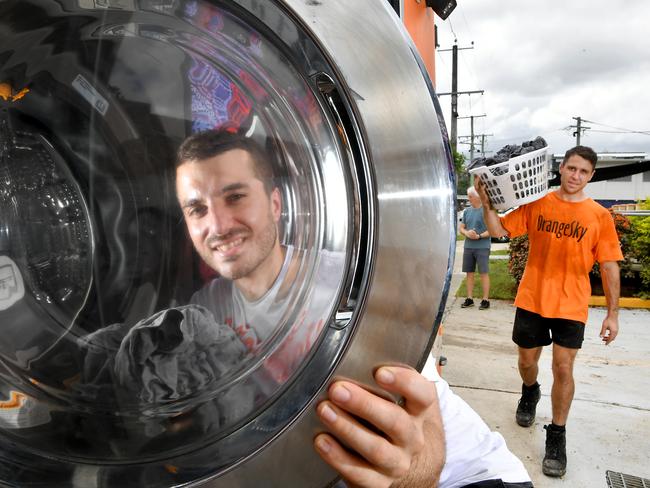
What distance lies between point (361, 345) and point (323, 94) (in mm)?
299

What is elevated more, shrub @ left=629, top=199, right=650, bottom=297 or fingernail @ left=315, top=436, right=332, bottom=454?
shrub @ left=629, top=199, right=650, bottom=297

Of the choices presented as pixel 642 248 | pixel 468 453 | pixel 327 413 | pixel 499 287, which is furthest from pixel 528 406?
pixel 499 287

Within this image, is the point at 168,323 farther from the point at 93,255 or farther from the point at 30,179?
the point at 30,179

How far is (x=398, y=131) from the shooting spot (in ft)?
1.97

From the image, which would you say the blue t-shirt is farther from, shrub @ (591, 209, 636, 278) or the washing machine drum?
→ the washing machine drum

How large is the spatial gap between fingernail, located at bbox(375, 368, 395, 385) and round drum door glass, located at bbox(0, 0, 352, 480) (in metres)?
0.09

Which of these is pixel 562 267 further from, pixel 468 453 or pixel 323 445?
pixel 323 445

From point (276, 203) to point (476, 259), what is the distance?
22.4 feet

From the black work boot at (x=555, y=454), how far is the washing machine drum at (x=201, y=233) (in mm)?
3044

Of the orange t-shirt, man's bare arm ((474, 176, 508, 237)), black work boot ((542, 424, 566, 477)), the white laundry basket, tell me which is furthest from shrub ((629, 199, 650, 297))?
the white laundry basket

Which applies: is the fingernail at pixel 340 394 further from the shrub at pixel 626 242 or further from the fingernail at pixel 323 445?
the shrub at pixel 626 242

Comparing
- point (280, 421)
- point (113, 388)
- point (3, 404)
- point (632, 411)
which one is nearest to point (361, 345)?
point (280, 421)

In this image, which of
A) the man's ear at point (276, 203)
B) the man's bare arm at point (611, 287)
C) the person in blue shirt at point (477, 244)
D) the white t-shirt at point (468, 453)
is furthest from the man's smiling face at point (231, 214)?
the person in blue shirt at point (477, 244)

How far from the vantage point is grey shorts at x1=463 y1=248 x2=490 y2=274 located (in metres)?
7.06
